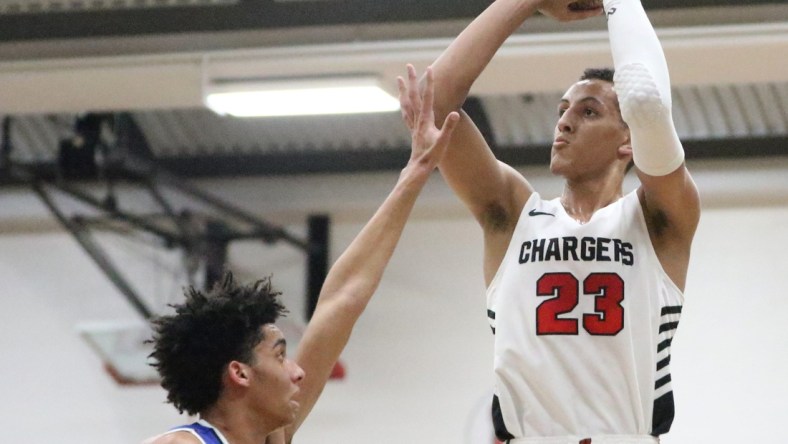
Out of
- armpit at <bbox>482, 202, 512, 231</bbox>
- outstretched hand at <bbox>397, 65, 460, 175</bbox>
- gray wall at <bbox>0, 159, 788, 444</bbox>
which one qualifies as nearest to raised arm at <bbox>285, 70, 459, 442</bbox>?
outstretched hand at <bbox>397, 65, 460, 175</bbox>

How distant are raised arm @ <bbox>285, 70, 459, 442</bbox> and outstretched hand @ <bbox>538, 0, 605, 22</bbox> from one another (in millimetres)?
499

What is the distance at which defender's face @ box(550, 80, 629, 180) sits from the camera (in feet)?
12.6

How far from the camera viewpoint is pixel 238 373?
11.4ft

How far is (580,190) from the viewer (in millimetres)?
3887

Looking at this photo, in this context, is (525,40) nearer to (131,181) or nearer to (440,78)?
(440,78)

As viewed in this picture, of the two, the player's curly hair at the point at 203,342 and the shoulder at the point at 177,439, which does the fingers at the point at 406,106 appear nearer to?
the player's curly hair at the point at 203,342

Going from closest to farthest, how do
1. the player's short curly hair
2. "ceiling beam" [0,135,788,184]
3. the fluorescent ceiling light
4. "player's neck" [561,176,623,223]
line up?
1. "player's neck" [561,176,623,223]
2. the player's short curly hair
3. the fluorescent ceiling light
4. "ceiling beam" [0,135,788,184]

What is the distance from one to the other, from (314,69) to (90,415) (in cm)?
482

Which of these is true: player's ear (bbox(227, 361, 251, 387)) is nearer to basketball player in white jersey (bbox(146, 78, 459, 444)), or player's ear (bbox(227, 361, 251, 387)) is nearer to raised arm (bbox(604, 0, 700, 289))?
basketball player in white jersey (bbox(146, 78, 459, 444))

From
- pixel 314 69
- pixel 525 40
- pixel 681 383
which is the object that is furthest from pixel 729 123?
pixel 314 69

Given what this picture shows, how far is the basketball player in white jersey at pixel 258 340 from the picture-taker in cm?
345

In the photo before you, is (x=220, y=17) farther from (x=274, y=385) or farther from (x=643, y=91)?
(x=643, y=91)

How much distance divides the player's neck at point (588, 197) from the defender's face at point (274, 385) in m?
1.01

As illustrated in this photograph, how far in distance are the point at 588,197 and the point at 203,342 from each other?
1.28m
